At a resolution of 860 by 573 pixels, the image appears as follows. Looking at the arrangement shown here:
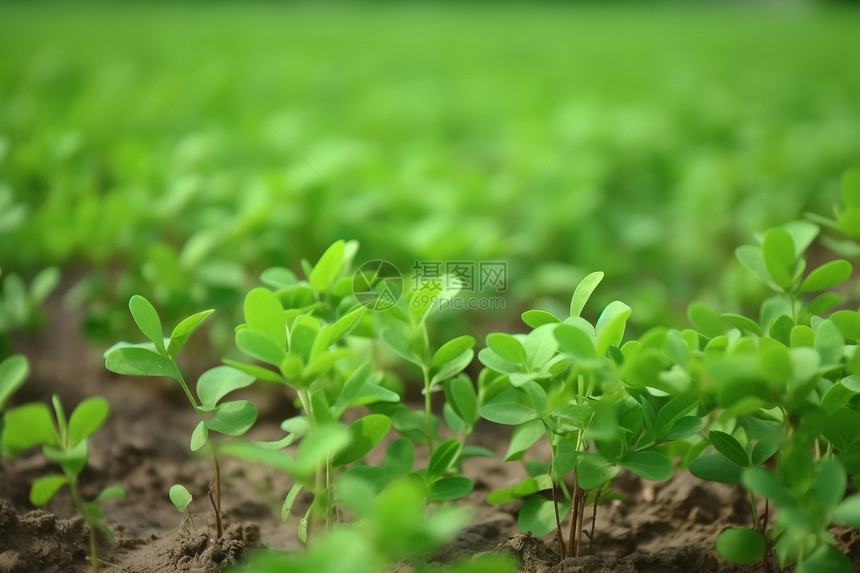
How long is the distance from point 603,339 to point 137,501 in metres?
0.62

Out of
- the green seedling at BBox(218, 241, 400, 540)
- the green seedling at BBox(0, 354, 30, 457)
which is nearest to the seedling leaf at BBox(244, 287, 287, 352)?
the green seedling at BBox(218, 241, 400, 540)

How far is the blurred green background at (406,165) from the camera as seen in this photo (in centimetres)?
125

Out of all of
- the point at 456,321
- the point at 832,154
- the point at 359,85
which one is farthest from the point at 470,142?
the point at 456,321

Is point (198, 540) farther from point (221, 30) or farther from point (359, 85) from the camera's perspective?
point (221, 30)

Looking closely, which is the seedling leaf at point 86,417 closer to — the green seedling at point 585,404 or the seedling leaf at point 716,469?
the green seedling at point 585,404

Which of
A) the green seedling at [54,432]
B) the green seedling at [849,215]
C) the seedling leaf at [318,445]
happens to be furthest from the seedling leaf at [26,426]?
the green seedling at [849,215]

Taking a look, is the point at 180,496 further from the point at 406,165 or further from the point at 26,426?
the point at 406,165

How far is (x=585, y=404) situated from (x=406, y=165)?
1.12 metres

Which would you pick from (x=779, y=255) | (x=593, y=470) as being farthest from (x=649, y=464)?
(x=779, y=255)

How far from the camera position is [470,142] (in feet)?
7.64

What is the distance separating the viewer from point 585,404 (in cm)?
65

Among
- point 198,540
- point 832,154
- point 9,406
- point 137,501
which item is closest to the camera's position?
point 198,540

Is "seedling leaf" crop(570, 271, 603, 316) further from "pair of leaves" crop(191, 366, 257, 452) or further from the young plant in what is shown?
"pair of leaves" crop(191, 366, 257, 452)

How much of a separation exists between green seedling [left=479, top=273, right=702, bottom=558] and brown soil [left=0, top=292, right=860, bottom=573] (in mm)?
91
